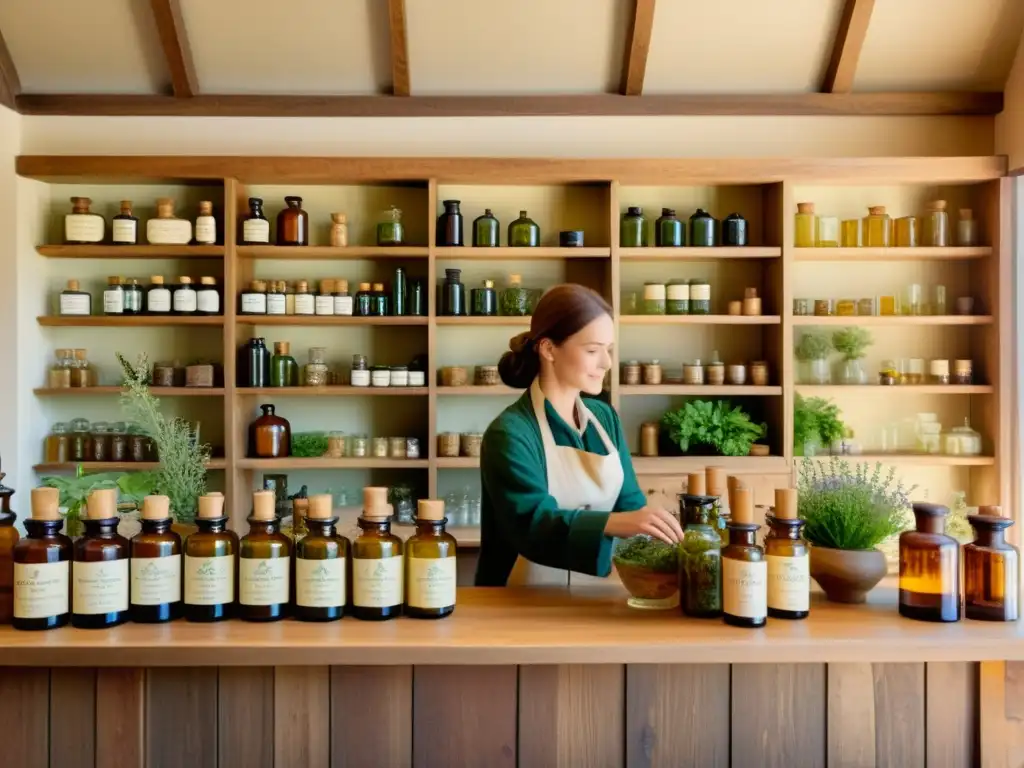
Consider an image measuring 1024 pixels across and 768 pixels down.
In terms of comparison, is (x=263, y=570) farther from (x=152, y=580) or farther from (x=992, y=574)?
(x=992, y=574)

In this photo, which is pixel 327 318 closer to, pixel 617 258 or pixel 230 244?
pixel 230 244

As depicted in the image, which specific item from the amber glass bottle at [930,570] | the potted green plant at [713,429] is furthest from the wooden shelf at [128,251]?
the amber glass bottle at [930,570]

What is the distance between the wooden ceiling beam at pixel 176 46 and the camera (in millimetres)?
3623

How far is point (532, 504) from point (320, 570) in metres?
0.45

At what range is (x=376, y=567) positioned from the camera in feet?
4.53

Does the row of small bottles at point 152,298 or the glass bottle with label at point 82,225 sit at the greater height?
the glass bottle with label at point 82,225

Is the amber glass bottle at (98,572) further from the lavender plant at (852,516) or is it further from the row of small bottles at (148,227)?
the row of small bottles at (148,227)

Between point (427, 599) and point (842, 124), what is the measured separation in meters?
3.38

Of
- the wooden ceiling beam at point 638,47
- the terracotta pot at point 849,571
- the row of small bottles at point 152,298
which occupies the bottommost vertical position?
the terracotta pot at point 849,571

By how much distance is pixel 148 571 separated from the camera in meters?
1.36

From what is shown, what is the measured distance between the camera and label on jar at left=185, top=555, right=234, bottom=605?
137 cm

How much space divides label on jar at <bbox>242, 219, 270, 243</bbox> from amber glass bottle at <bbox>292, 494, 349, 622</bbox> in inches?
103

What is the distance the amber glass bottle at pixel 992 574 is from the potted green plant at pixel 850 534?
0.44ft

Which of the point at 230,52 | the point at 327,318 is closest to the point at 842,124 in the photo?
the point at 327,318
